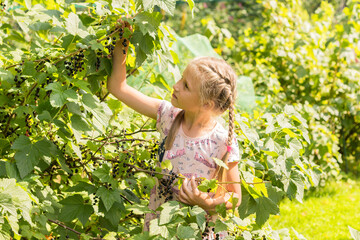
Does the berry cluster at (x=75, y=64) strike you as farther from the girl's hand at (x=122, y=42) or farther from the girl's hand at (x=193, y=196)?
the girl's hand at (x=193, y=196)

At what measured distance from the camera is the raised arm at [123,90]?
234 centimetres

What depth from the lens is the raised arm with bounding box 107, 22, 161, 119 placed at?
234cm

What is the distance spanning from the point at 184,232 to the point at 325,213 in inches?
127

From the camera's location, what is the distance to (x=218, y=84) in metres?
2.27

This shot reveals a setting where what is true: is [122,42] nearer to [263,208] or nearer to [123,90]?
[123,90]

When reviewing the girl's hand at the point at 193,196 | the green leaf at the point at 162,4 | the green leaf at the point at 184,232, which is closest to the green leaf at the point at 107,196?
the girl's hand at the point at 193,196

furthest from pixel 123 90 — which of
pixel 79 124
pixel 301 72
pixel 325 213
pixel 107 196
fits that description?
pixel 301 72

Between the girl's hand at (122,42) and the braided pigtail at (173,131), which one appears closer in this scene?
the girl's hand at (122,42)

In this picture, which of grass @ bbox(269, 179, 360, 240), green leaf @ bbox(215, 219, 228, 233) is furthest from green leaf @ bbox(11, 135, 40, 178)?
grass @ bbox(269, 179, 360, 240)

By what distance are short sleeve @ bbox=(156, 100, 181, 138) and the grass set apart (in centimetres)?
207

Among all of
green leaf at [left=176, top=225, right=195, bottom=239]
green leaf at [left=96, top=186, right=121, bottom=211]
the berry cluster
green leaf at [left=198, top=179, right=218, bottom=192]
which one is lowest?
green leaf at [left=96, top=186, right=121, bottom=211]

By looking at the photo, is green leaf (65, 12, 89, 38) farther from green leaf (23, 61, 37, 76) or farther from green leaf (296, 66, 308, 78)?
green leaf (296, 66, 308, 78)

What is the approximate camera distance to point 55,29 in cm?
230

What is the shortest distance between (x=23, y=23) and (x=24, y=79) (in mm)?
666
